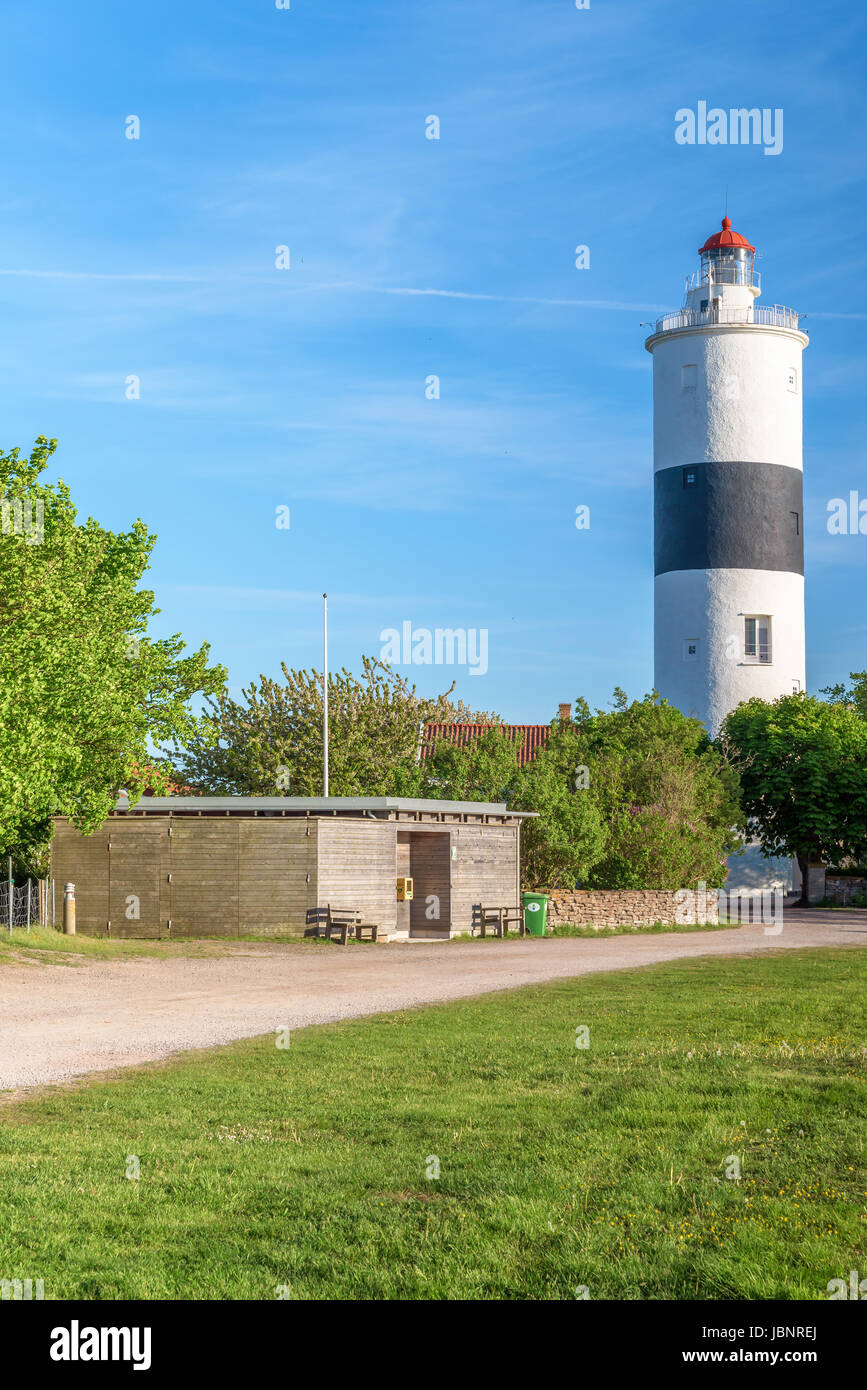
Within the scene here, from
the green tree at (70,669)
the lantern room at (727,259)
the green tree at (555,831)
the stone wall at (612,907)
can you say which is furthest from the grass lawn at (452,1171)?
the lantern room at (727,259)

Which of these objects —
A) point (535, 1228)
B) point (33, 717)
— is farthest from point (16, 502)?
point (535, 1228)

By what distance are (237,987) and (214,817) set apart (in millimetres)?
10662

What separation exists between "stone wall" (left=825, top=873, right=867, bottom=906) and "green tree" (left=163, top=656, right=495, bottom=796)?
15.2 meters

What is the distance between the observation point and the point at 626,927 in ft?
116

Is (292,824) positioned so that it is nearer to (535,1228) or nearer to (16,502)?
(16,502)

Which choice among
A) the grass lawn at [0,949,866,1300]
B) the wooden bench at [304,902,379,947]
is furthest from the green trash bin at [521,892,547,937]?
the grass lawn at [0,949,866,1300]

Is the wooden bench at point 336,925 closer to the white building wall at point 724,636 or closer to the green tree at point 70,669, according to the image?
the green tree at point 70,669

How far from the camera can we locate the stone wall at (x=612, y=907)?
3506 centimetres

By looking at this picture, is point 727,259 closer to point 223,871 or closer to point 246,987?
point 223,871

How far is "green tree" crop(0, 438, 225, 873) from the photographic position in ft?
72.2

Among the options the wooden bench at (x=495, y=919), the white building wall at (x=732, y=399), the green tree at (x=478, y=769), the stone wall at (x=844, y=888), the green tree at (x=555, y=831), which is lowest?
the stone wall at (x=844, y=888)

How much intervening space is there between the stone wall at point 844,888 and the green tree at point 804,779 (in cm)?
75

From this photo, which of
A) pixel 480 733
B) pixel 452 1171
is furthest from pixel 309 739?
pixel 452 1171
